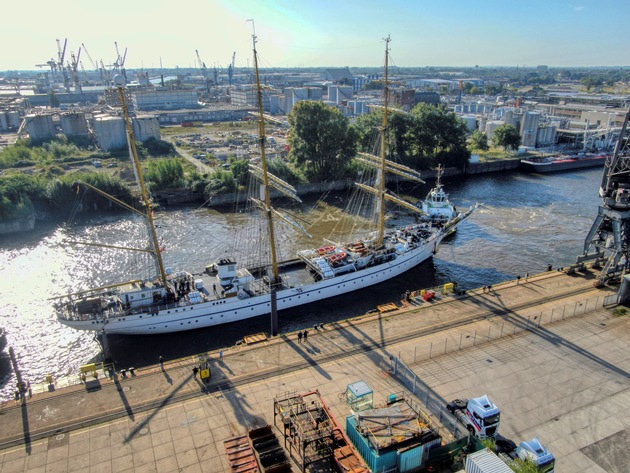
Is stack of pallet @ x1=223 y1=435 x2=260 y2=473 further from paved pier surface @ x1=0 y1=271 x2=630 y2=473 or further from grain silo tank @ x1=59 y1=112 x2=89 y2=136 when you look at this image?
grain silo tank @ x1=59 y1=112 x2=89 y2=136

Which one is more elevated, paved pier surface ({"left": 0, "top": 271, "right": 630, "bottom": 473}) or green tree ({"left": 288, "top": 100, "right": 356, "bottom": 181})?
green tree ({"left": 288, "top": 100, "right": 356, "bottom": 181})

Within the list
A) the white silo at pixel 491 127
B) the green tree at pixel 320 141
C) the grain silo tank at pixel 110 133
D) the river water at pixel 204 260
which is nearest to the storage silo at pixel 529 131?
the white silo at pixel 491 127

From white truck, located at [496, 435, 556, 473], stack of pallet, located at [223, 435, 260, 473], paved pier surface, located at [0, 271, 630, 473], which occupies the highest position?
white truck, located at [496, 435, 556, 473]

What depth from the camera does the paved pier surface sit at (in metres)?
20.5

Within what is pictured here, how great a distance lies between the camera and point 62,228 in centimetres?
5669

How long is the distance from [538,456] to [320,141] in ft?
196

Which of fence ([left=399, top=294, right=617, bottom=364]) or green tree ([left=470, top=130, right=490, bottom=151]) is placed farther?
green tree ([left=470, top=130, right=490, bottom=151])

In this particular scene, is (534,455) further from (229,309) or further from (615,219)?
(615,219)

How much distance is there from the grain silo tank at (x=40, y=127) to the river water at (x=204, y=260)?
5333cm

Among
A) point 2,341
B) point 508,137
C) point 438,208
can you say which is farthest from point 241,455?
point 508,137

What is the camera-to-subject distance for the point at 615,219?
36.0 m

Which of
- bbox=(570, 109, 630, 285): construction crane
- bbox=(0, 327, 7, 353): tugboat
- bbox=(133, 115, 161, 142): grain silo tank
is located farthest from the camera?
bbox=(133, 115, 161, 142): grain silo tank

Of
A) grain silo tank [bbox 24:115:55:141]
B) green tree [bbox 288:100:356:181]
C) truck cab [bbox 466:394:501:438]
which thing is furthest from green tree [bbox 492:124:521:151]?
grain silo tank [bbox 24:115:55:141]

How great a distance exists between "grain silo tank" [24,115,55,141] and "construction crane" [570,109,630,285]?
343 ft
